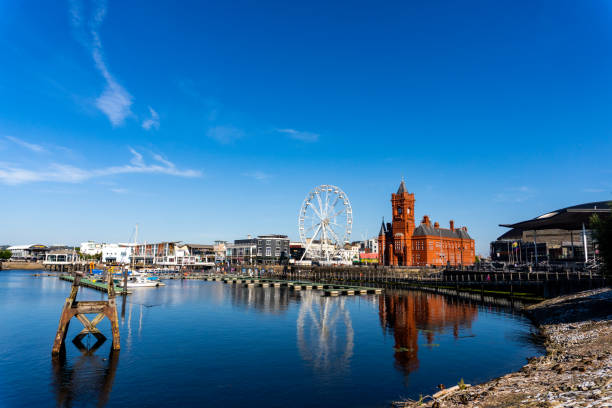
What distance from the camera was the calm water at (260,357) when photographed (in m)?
21.0

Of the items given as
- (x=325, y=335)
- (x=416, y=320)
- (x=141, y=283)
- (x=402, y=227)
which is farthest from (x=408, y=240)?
(x=325, y=335)

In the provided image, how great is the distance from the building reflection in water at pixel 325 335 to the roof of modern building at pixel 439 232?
78.2 meters

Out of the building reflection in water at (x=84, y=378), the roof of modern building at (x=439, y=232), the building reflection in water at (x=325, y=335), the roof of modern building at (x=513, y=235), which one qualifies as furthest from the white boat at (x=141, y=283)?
the roof of modern building at (x=513, y=235)

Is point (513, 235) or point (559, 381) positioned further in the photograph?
point (513, 235)

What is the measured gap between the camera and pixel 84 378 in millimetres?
23312

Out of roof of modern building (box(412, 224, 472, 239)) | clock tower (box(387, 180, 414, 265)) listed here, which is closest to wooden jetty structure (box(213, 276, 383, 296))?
clock tower (box(387, 180, 414, 265))

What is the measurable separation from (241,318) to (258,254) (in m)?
144

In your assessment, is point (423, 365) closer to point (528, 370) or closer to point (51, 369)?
point (528, 370)

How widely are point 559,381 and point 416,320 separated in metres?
27.3

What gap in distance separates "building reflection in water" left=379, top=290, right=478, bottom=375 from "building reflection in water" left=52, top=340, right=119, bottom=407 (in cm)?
1874

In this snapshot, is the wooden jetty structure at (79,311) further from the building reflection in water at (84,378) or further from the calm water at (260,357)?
the calm water at (260,357)

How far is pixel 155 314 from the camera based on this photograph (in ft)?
161

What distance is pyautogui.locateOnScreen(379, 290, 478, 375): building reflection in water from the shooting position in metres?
29.9

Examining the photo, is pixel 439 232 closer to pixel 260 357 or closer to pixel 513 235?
pixel 513 235
